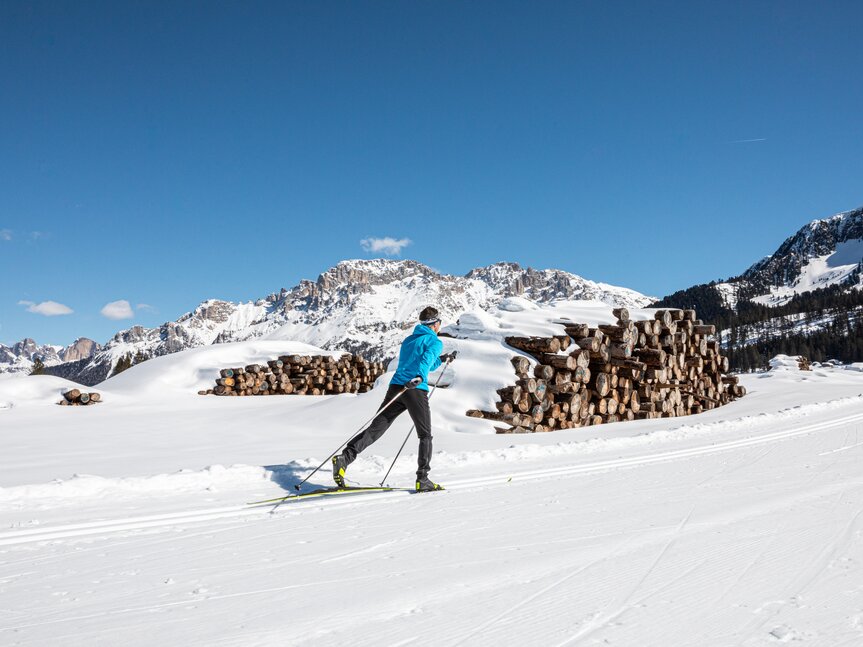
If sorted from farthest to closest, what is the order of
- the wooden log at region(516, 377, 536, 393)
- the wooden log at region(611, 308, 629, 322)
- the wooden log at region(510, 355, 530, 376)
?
the wooden log at region(611, 308, 629, 322), the wooden log at region(510, 355, 530, 376), the wooden log at region(516, 377, 536, 393)

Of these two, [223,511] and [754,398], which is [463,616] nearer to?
[223,511]

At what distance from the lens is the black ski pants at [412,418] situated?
5.52 meters

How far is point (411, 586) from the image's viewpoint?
107 inches

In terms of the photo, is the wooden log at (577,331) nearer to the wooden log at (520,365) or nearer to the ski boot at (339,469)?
the wooden log at (520,365)

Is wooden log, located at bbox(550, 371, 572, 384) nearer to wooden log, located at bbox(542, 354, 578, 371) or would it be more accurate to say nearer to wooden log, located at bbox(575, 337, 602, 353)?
wooden log, located at bbox(542, 354, 578, 371)

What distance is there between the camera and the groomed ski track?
394cm

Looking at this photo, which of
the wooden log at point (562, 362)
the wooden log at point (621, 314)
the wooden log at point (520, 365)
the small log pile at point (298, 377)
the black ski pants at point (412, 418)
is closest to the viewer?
the black ski pants at point (412, 418)

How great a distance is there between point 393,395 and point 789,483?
4043 mm

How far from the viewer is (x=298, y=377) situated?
20672mm

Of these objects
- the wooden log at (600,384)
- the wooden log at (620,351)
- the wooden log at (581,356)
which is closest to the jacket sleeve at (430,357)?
the wooden log at (581,356)

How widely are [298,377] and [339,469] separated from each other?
52.0 feet

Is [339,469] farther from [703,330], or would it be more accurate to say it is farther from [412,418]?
[703,330]

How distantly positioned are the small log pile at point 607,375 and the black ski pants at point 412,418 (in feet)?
16.0

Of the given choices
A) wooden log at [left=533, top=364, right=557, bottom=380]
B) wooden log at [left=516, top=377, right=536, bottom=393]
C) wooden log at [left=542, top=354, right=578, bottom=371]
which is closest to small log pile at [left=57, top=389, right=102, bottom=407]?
wooden log at [left=516, top=377, right=536, bottom=393]
